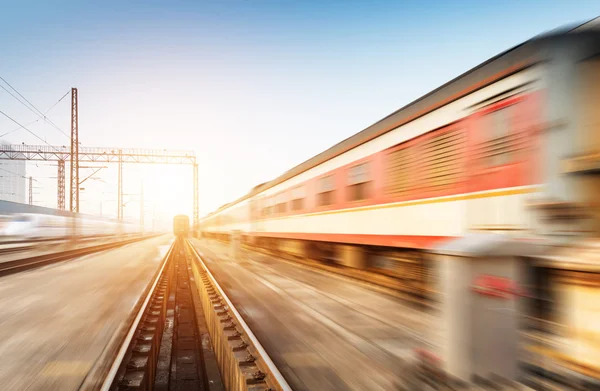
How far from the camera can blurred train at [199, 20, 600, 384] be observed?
3.93 metres

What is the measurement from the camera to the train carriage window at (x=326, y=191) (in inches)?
444

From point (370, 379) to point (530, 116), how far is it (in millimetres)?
3474

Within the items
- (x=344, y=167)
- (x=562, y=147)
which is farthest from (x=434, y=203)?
(x=344, y=167)

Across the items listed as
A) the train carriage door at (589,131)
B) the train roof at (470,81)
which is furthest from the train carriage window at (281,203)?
the train carriage door at (589,131)

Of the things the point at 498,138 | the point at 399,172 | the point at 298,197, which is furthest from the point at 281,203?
the point at 498,138

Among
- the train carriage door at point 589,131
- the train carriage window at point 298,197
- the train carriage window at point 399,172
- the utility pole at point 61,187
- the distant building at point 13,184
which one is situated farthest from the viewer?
the distant building at point 13,184

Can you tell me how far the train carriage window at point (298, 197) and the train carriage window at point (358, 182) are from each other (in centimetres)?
383

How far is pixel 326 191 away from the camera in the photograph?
11.7m

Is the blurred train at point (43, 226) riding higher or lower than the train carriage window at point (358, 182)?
lower

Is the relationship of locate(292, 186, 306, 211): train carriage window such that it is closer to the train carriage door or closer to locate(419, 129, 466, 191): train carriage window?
locate(419, 129, 466, 191): train carriage window

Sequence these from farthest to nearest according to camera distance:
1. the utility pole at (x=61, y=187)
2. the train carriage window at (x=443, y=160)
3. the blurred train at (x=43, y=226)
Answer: the utility pole at (x=61, y=187) → the blurred train at (x=43, y=226) → the train carriage window at (x=443, y=160)

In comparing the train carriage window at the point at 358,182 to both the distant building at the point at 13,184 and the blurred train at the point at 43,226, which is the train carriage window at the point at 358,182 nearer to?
the blurred train at the point at 43,226

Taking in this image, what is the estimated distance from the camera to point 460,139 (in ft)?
20.3

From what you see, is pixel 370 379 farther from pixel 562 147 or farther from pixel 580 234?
pixel 562 147
